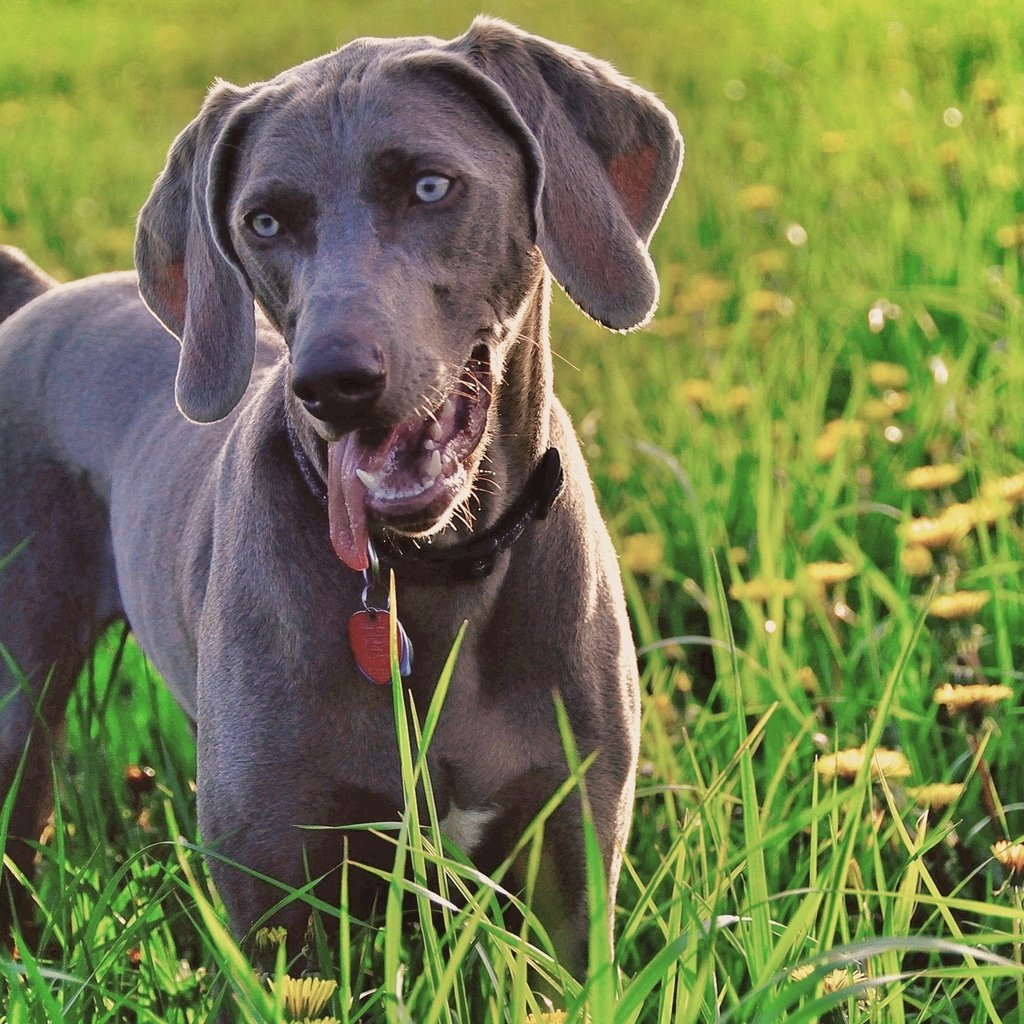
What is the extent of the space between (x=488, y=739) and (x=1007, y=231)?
290cm

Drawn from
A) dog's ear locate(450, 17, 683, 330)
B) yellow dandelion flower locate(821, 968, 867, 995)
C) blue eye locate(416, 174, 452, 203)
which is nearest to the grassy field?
yellow dandelion flower locate(821, 968, 867, 995)

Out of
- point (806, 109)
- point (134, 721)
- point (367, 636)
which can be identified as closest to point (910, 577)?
point (367, 636)

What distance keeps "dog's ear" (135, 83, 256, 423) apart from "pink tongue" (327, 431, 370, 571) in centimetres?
34

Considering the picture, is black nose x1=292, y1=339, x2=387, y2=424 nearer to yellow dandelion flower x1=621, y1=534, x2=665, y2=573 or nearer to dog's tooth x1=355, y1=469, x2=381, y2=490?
dog's tooth x1=355, y1=469, x2=381, y2=490

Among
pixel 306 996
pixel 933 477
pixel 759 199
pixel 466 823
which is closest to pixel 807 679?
pixel 933 477

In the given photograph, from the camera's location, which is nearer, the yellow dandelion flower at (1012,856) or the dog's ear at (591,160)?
the yellow dandelion flower at (1012,856)

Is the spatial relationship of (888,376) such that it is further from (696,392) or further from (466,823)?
(466,823)

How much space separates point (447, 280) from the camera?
232 centimetres

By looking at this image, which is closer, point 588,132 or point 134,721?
point 588,132

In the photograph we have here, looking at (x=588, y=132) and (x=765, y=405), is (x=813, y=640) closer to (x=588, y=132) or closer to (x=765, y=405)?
(x=765, y=405)

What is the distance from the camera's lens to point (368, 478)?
2340mm

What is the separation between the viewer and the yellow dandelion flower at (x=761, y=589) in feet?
10.6

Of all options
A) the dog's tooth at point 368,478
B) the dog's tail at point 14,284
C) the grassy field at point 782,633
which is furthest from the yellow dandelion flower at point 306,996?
the dog's tail at point 14,284

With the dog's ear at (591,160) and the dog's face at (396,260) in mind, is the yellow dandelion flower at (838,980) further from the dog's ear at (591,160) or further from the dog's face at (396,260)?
the dog's ear at (591,160)
